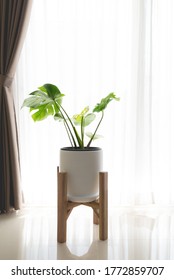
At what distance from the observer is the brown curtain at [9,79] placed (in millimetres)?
1876

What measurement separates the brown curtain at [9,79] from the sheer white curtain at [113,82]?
6.2 inches

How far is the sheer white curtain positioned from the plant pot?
602 millimetres

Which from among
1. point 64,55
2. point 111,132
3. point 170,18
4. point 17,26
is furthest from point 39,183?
point 170,18

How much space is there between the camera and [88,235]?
1.65 m

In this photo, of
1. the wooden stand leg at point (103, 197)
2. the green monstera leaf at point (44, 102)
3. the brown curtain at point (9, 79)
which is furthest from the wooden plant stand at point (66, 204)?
the brown curtain at point (9, 79)

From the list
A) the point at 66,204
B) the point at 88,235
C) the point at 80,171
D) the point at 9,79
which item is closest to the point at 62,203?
the point at 66,204

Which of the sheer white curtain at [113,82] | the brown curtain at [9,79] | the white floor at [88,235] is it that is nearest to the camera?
the white floor at [88,235]

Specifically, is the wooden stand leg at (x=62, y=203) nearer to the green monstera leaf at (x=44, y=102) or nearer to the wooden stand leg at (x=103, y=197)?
the wooden stand leg at (x=103, y=197)

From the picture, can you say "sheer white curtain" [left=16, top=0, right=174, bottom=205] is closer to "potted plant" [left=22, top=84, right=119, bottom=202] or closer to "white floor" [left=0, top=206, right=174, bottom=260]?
"white floor" [left=0, top=206, right=174, bottom=260]

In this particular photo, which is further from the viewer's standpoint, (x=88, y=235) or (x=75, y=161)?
(x=88, y=235)

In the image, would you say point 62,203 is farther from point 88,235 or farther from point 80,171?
point 88,235

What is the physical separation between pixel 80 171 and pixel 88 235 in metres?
0.49

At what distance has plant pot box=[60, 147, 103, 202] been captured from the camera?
1.49 m

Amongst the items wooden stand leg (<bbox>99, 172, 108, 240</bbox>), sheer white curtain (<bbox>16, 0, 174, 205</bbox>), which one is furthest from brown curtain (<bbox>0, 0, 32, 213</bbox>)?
wooden stand leg (<bbox>99, 172, 108, 240</bbox>)
